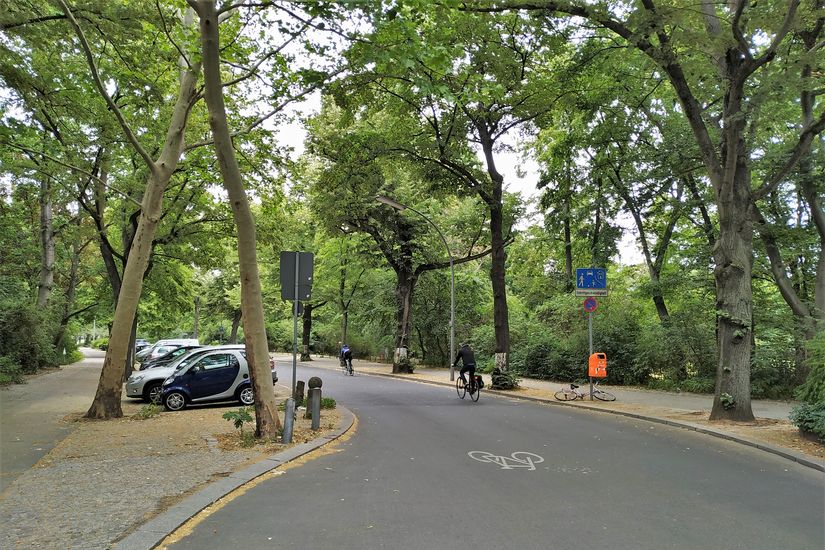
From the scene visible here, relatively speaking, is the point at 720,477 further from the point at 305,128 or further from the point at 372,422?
the point at 305,128

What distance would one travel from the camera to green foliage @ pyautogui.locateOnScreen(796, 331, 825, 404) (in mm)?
8977

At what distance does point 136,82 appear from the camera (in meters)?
12.1

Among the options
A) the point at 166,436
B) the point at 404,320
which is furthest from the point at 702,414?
the point at 404,320

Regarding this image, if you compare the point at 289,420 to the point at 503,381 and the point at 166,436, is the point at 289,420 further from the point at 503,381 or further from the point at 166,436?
the point at 503,381

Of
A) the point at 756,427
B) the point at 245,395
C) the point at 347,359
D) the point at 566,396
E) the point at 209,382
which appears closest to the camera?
the point at 756,427

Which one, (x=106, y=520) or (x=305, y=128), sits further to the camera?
(x=305, y=128)

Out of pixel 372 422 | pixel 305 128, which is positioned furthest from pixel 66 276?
pixel 372 422

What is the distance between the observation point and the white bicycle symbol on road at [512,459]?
7.48 metres

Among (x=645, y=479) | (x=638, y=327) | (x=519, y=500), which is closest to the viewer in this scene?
(x=519, y=500)

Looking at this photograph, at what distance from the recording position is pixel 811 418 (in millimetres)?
8852

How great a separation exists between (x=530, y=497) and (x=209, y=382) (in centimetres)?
1060

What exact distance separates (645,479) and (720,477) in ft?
3.28

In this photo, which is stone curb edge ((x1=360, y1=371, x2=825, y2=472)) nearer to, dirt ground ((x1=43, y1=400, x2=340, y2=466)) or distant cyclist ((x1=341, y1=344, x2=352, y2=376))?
dirt ground ((x1=43, y1=400, x2=340, y2=466))

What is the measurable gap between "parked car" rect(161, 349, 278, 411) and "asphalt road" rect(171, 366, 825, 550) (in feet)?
19.4
